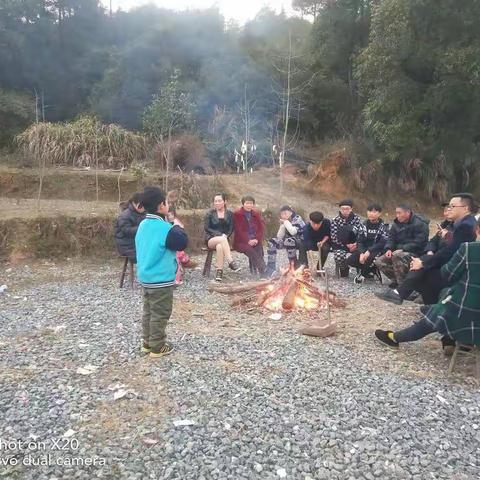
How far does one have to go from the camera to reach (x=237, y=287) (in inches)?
253

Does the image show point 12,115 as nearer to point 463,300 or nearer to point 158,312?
point 158,312

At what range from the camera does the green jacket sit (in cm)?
395

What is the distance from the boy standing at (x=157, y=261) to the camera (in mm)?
4105

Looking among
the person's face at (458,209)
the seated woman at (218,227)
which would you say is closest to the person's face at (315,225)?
the seated woman at (218,227)

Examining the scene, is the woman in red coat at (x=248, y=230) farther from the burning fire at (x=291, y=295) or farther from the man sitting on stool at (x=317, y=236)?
the burning fire at (x=291, y=295)

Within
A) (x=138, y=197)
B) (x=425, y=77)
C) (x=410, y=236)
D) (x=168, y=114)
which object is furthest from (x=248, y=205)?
(x=168, y=114)

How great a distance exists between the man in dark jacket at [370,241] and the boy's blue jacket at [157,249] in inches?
138

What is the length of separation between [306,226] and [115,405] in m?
4.68

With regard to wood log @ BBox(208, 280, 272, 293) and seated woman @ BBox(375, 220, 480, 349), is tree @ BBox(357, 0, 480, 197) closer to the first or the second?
wood log @ BBox(208, 280, 272, 293)

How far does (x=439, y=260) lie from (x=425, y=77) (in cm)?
1067

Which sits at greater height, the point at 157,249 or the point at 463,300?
the point at 157,249

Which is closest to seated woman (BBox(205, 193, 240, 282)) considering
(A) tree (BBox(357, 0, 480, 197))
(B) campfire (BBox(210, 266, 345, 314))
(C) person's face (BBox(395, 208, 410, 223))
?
(B) campfire (BBox(210, 266, 345, 314))

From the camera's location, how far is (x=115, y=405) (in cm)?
342

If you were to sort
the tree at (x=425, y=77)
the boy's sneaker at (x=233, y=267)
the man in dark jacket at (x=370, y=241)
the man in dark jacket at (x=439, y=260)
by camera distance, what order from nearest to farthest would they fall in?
the man in dark jacket at (x=439, y=260) < the man in dark jacket at (x=370, y=241) < the boy's sneaker at (x=233, y=267) < the tree at (x=425, y=77)
